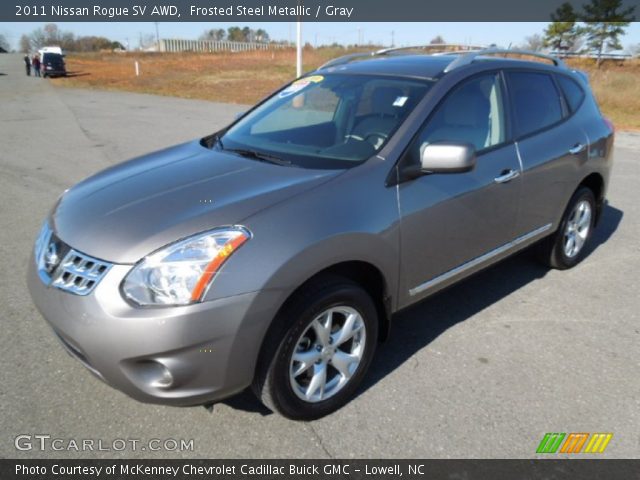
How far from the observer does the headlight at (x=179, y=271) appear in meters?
2.11

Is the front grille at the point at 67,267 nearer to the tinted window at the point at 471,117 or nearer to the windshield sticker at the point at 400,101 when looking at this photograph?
the tinted window at the point at 471,117

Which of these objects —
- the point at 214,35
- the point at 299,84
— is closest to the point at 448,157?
the point at 299,84

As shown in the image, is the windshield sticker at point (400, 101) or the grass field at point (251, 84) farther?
the grass field at point (251, 84)

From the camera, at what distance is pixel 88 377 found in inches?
115

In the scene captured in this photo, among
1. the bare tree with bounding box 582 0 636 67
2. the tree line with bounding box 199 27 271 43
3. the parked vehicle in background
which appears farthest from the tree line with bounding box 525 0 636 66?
the tree line with bounding box 199 27 271 43

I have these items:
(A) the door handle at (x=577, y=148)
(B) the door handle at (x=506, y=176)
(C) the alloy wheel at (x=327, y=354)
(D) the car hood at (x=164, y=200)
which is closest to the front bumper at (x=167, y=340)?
(D) the car hood at (x=164, y=200)

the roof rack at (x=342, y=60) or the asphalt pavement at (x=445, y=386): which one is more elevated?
the roof rack at (x=342, y=60)

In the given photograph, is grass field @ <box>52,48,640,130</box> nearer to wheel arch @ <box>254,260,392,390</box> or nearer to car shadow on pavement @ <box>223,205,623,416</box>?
car shadow on pavement @ <box>223,205,623,416</box>

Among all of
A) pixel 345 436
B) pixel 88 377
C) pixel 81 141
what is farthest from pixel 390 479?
pixel 81 141

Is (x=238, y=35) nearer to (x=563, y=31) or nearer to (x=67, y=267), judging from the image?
(x=563, y=31)

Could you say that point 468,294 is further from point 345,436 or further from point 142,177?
point 142,177

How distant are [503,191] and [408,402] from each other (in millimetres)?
1528

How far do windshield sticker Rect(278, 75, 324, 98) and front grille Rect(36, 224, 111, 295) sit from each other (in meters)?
2.04

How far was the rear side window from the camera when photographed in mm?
3674
